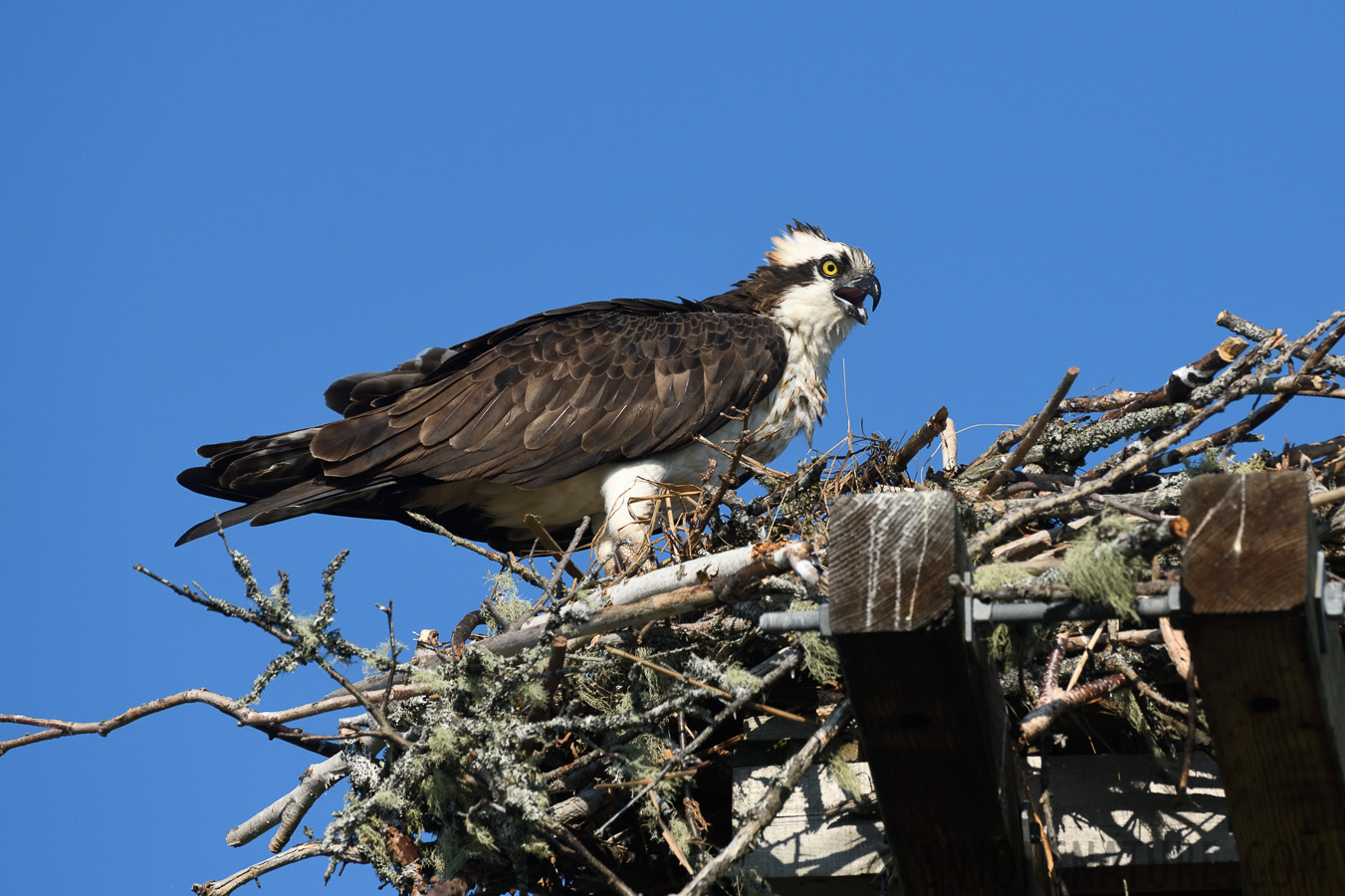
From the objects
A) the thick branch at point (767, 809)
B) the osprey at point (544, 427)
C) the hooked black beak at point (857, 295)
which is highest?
the hooked black beak at point (857, 295)

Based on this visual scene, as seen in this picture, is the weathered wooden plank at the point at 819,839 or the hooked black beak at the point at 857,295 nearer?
the weathered wooden plank at the point at 819,839

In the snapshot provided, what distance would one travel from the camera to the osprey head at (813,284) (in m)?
6.57

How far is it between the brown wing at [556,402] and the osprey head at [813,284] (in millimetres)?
434

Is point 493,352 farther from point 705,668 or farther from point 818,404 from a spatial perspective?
point 705,668

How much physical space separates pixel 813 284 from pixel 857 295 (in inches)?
8.4

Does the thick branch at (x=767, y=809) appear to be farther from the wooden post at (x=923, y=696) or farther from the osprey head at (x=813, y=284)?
the osprey head at (x=813, y=284)

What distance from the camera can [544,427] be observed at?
18.9 feet

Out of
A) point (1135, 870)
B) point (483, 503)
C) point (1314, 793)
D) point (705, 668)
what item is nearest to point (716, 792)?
point (705, 668)

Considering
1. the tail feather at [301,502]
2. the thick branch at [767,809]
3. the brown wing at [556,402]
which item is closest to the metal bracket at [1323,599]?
the thick branch at [767,809]

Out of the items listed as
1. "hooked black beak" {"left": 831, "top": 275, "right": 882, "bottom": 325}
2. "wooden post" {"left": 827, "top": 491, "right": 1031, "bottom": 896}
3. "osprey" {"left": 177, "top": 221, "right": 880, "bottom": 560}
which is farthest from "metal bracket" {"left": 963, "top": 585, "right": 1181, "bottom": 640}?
"hooked black beak" {"left": 831, "top": 275, "right": 882, "bottom": 325}

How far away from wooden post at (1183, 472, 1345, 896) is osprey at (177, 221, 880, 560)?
3.20 m

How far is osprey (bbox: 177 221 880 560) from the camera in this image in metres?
5.62

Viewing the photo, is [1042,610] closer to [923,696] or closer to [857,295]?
[923,696]

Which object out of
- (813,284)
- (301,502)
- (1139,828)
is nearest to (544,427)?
(301,502)
